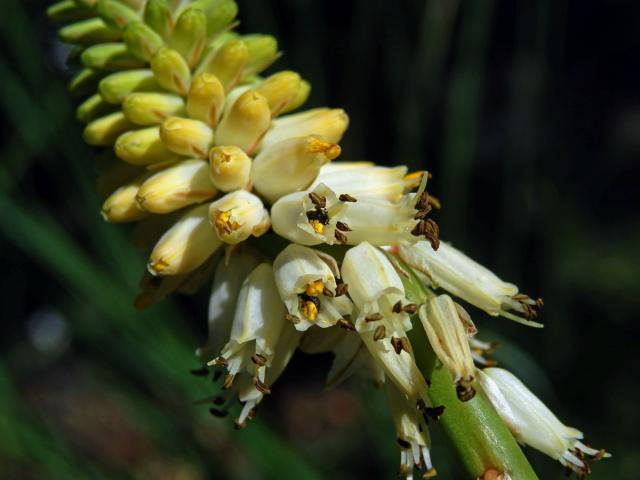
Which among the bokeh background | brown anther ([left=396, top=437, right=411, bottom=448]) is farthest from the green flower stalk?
the bokeh background

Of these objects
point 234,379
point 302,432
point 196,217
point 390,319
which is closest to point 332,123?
point 196,217

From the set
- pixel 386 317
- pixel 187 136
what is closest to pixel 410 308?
pixel 386 317

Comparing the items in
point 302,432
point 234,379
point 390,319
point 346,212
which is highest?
point 346,212

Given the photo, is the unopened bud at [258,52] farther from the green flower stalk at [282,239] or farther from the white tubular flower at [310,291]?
the white tubular flower at [310,291]

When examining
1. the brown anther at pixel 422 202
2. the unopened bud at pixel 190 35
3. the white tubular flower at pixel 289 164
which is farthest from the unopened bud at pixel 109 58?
the brown anther at pixel 422 202

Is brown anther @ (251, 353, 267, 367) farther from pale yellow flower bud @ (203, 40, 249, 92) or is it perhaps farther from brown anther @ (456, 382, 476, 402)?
pale yellow flower bud @ (203, 40, 249, 92)

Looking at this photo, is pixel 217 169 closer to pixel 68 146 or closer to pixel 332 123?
pixel 332 123

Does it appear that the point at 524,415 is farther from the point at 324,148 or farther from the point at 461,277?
A: the point at 324,148
